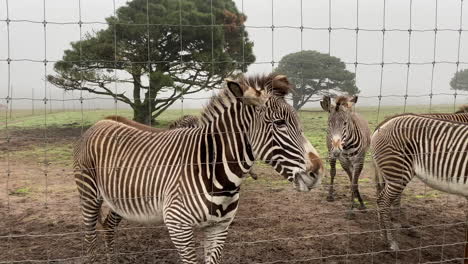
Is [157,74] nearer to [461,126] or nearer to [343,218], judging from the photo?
[343,218]

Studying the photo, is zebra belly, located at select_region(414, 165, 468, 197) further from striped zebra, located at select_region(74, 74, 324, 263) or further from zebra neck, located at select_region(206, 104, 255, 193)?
zebra neck, located at select_region(206, 104, 255, 193)

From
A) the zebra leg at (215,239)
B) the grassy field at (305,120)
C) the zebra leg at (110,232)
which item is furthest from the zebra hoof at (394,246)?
the zebra leg at (110,232)

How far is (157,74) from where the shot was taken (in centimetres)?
1485

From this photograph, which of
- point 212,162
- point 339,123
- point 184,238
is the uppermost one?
point 339,123

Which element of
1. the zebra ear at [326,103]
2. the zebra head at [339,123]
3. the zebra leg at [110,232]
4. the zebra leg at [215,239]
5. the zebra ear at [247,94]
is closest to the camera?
the zebra ear at [247,94]

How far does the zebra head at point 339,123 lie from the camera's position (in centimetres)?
725

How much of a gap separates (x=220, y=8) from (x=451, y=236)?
16.2 metres

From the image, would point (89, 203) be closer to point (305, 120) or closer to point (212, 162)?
point (212, 162)

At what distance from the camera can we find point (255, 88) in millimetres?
3412

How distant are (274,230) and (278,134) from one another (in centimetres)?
348

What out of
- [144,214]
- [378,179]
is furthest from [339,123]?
[144,214]

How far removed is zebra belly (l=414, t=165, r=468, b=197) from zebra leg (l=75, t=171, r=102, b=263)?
434 cm

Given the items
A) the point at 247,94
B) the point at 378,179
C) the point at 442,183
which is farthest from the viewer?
the point at 378,179

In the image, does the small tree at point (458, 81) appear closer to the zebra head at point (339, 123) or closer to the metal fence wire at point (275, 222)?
the metal fence wire at point (275, 222)
